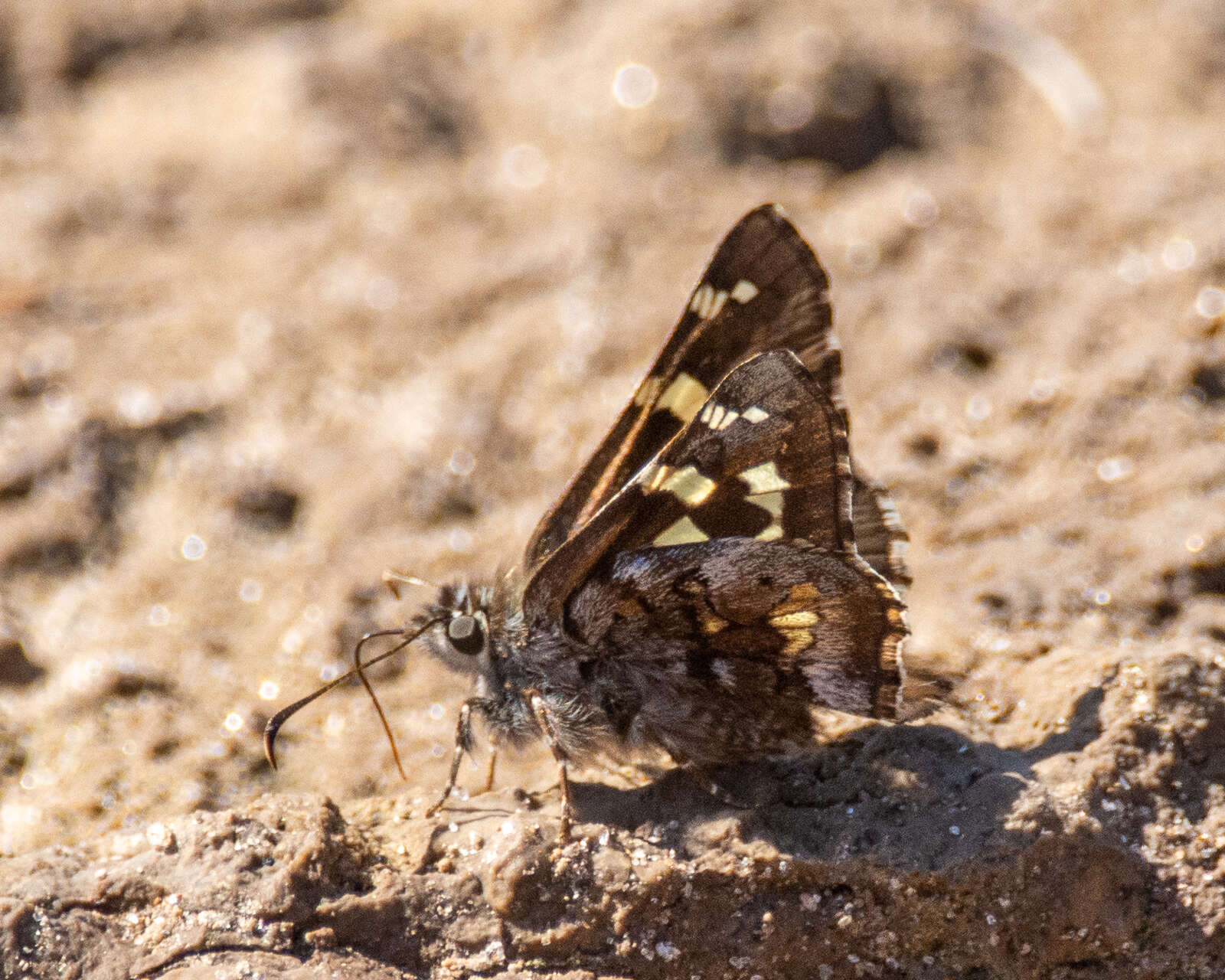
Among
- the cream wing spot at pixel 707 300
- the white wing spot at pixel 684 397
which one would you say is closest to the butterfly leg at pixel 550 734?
the white wing spot at pixel 684 397

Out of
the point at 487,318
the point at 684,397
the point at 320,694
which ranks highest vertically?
the point at 487,318

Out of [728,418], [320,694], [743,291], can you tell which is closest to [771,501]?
[728,418]

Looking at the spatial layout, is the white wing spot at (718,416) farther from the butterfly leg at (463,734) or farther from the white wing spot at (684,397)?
the butterfly leg at (463,734)

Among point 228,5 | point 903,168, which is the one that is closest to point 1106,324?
point 903,168

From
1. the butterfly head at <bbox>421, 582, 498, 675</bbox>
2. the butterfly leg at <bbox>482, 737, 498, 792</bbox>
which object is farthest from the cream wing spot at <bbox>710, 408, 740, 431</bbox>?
the butterfly leg at <bbox>482, 737, 498, 792</bbox>

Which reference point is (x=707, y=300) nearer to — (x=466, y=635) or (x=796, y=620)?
(x=796, y=620)

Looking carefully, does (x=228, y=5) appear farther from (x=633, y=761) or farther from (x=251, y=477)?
(x=633, y=761)

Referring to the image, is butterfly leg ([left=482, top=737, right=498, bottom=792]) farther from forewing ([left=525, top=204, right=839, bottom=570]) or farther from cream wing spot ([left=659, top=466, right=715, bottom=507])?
cream wing spot ([left=659, top=466, right=715, bottom=507])
